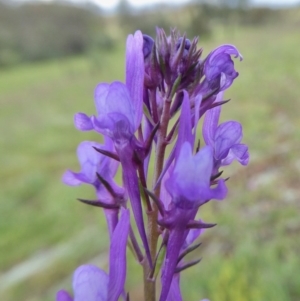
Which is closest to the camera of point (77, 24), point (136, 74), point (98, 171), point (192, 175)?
point (192, 175)

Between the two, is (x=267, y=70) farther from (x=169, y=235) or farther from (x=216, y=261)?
(x=169, y=235)

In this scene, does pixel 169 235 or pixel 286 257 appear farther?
pixel 286 257

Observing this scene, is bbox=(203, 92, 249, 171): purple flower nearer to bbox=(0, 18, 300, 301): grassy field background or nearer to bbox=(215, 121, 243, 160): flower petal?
bbox=(215, 121, 243, 160): flower petal

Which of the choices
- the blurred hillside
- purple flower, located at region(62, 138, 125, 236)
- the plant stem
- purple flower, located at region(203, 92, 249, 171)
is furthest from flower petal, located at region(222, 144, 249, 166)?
the blurred hillside

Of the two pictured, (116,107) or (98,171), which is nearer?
(116,107)

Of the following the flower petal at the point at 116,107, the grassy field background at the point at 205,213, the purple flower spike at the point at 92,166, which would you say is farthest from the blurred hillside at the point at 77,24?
the flower petal at the point at 116,107

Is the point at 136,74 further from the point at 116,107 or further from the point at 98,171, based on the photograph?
the point at 98,171

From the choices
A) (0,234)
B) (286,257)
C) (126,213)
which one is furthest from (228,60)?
(0,234)

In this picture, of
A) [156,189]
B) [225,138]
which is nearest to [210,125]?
[225,138]

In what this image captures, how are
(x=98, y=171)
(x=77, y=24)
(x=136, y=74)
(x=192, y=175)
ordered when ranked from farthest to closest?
(x=77, y=24)
(x=98, y=171)
(x=136, y=74)
(x=192, y=175)
